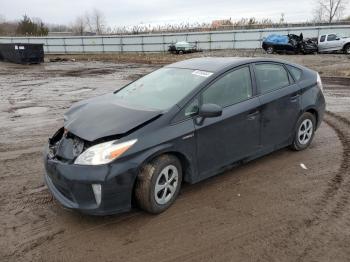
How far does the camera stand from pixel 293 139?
19.0ft

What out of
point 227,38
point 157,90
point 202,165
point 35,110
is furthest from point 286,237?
point 227,38

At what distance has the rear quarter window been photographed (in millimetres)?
5785

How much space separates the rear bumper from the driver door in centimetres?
101

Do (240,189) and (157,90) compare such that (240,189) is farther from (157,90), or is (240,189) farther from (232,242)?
(157,90)

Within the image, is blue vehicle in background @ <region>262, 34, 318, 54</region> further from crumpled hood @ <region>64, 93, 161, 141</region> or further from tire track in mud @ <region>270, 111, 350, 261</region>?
crumpled hood @ <region>64, 93, 161, 141</region>

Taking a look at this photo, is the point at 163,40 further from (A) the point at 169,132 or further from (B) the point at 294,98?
(A) the point at 169,132

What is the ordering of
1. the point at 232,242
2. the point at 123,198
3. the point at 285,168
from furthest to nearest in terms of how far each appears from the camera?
the point at 285,168, the point at 123,198, the point at 232,242

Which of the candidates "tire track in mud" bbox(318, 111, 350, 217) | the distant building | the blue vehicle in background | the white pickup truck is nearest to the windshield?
"tire track in mud" bbox(318, 111, 350, 217)

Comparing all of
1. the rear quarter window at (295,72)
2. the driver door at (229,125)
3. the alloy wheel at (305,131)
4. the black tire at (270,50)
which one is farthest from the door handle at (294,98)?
the black tire at (270,50)

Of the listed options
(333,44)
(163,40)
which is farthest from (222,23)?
(333,44)

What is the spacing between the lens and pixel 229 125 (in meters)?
4.59

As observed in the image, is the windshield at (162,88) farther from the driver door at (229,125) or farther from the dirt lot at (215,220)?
the dirt lot at (215,220)

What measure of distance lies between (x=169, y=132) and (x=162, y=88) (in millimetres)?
1011

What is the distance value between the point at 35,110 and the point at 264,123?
275 inches
